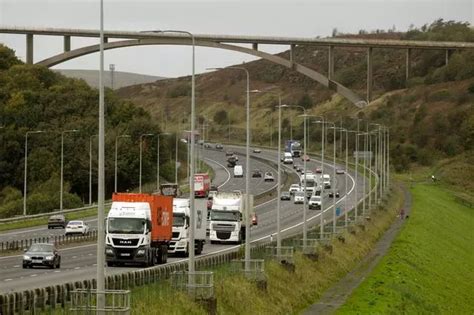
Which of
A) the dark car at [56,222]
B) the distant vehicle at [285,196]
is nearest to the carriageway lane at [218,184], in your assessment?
the dark car at [56,222]

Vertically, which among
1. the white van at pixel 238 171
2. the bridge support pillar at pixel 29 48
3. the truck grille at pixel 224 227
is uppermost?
the bridge support pillar at pixel 29 48

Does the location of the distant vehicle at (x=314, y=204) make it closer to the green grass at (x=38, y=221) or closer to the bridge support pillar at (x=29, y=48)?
the green grass at (x=38, y=221)

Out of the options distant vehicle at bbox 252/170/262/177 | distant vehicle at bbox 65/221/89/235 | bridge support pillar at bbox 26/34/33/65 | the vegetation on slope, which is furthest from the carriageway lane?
bridge support pillar at bbox 26/34/33/65

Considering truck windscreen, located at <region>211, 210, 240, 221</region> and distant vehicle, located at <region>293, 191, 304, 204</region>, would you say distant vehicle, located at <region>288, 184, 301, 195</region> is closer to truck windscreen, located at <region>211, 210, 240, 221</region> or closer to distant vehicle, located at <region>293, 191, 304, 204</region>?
distant vehicle, located at <region>293, 191, 304, 204</region>

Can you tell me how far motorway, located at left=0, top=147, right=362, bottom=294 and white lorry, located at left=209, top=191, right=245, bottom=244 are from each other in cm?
110

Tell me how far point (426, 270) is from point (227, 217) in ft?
50.0

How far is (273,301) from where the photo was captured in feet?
153

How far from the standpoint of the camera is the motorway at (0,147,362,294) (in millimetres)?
49500

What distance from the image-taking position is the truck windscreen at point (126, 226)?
55500 millimetres

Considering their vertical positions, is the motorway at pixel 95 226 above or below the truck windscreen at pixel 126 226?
below

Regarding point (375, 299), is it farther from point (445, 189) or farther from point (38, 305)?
point (445, 189)

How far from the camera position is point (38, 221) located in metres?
103

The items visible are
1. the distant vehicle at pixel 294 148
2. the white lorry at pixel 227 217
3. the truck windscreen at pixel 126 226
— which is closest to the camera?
the truck windscreen at pixel 126 226

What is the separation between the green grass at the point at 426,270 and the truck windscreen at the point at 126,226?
9477 millimetres
